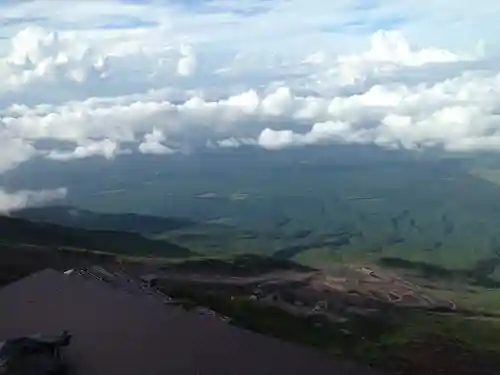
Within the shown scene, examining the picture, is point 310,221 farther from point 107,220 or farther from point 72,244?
point 72,244

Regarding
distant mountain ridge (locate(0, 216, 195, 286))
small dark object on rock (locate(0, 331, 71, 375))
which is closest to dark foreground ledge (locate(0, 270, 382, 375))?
small dark object on rock (locate(0, 331, 71, 375))

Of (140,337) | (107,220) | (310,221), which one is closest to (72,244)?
(107,220)

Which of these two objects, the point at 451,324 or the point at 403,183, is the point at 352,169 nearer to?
the point at 403,183

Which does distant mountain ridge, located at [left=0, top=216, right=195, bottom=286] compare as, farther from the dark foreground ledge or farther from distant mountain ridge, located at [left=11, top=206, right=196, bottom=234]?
the dark foreground ledge

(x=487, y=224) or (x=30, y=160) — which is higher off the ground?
(x=30, y=160)

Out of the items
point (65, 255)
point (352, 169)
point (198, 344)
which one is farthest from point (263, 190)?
point (198, 344)

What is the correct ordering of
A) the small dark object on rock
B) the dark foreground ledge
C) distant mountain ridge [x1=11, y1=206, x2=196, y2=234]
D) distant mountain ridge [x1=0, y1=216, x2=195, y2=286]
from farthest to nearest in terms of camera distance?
distant mountain ridge [x1=11, y1=206, x2=196, y2=234] < distant mountain ridge [x1=0, y1=216, x2=195, y2=286] < the dark foreground ledge < the small dark object on rock
